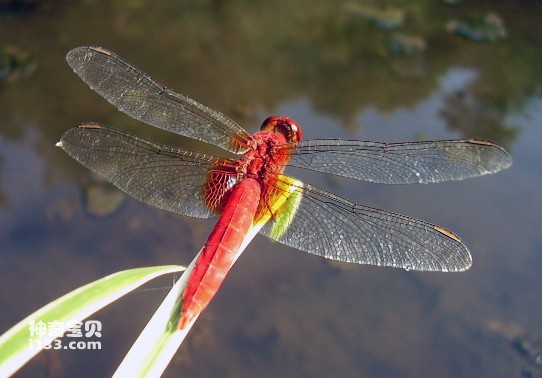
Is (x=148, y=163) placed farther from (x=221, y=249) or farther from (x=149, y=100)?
(x=221, y=249)

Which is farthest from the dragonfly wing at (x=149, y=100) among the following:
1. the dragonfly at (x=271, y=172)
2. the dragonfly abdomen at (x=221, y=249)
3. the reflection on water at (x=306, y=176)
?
the reflection on water at (x=306, y=176)

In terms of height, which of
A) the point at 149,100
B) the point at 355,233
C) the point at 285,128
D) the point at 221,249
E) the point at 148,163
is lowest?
the point at 221,249

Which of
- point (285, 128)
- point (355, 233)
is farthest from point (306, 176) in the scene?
point (355, 233)

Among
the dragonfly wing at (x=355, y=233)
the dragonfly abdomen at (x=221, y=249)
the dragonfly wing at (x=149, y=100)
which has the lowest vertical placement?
the dragonfly abdomen at (x=221, y=249)

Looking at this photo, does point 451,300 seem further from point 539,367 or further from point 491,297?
point 539,367

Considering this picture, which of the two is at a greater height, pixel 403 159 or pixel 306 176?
pixel 306 176

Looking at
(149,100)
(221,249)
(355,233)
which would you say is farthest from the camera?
(149,100)

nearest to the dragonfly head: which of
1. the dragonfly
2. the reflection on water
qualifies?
the dragonfly

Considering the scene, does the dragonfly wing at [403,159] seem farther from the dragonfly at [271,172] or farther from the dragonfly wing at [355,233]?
the dragonfly wing at [355,233]
